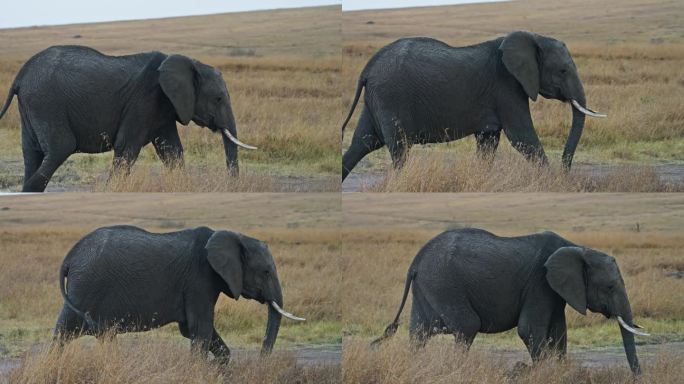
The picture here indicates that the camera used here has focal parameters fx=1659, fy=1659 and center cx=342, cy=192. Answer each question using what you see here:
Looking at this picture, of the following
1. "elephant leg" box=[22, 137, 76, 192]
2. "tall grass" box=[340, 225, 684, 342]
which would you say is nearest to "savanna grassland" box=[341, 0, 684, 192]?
"tall grass" box=[340, 225, 684, 342]

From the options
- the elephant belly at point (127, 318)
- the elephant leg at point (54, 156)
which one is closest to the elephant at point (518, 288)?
the elephant belly at point (127, 318)

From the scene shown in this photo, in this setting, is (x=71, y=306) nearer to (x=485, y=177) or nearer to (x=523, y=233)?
(x=485, y=177)

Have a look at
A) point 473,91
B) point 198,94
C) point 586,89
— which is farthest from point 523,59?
point 586,89

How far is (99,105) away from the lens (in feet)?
41.8

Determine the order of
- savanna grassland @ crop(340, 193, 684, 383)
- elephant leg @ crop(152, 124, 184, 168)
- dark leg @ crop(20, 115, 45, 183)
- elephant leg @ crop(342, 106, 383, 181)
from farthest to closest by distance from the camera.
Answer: savanna grassland @ crop(340, 193, 684, 383) < elephant leg @ crop(342, 106, 383, 181) < elephant leg @ crop(152, 124, 184, 168) < dark leg @ crop(20, 115, 45, 183)

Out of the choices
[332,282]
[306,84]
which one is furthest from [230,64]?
[332,282]

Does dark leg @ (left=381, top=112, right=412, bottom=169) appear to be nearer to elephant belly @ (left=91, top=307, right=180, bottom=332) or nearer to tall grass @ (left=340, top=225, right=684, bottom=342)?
elephant belly @ (left=91, top=307, right=180, bottom=332)

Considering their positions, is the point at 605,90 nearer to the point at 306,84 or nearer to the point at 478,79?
the point at 306,84

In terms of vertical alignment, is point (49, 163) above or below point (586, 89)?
above

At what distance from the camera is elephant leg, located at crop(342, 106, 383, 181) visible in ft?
43.9

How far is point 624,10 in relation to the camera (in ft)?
74.6

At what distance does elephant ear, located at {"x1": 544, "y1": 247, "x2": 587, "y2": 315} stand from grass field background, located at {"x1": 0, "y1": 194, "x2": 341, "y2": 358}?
4.21 meters

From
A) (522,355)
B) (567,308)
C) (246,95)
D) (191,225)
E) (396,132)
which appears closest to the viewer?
(396,132)

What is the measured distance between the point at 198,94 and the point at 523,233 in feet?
17.1
